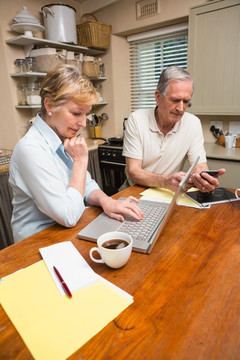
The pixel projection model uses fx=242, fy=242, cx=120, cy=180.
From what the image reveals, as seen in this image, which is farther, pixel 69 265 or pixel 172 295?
pixel 69 265

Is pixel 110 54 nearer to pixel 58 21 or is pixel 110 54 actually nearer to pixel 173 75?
pixel 58 21

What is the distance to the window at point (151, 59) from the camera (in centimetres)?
297

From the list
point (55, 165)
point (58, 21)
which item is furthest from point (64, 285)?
point (58, 21)

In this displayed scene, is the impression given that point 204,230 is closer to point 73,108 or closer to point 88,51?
point 73,108

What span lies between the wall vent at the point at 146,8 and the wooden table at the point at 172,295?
2.72 metres

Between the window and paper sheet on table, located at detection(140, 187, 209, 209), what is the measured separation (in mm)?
2302

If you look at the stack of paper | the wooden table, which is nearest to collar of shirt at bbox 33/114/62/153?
the wooden table

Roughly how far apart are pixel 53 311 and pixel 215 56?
2.50 m

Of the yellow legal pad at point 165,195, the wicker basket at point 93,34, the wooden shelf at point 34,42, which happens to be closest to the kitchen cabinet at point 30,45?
the wooden shelf at point 34,42

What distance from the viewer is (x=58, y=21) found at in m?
2.50

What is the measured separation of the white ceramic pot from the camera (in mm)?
2451

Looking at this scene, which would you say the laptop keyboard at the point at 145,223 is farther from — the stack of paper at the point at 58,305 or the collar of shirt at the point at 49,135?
the collar of shirt at the point at 49,135

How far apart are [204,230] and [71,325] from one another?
0.57 m

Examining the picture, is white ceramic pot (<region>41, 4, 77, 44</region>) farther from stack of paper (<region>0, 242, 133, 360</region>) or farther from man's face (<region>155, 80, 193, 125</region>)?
stack of paper (<region>0, 242, 133, 360</region>)
